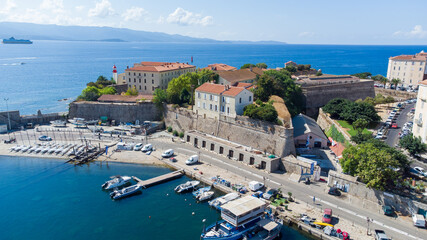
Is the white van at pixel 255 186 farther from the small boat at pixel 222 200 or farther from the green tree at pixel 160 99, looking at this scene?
the green tree at pixel 160 99

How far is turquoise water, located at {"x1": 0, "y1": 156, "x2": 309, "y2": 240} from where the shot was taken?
92.7 feet

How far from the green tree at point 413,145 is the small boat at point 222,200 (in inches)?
870

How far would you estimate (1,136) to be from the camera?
170 feet

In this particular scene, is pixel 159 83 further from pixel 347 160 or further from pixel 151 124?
pixel 347 160

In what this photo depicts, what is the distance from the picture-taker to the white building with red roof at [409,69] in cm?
8094

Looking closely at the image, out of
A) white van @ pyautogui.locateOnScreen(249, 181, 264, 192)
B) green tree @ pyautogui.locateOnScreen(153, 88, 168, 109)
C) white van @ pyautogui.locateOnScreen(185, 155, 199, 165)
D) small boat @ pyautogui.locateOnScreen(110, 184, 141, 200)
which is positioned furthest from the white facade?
green tree @ pyautogui.locateOnScreen(153, 88, 168, 109)

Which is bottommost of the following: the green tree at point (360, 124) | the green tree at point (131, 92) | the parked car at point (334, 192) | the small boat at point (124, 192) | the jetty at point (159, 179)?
the small boat at point (124, 192)

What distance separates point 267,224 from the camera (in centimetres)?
2683

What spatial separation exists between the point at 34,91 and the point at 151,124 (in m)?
62.5

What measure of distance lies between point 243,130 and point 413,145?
69.9 feet

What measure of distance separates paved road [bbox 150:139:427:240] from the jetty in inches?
207

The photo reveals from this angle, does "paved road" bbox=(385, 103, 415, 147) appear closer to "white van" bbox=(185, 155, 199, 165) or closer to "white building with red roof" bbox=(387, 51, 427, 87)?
"white building with red roof" bbox=(387, 51, 427, 87)

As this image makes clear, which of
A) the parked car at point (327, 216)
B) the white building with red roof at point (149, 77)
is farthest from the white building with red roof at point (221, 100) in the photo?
the parked car at point (327, 216)

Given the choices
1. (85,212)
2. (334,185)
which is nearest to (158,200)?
(85,212)
